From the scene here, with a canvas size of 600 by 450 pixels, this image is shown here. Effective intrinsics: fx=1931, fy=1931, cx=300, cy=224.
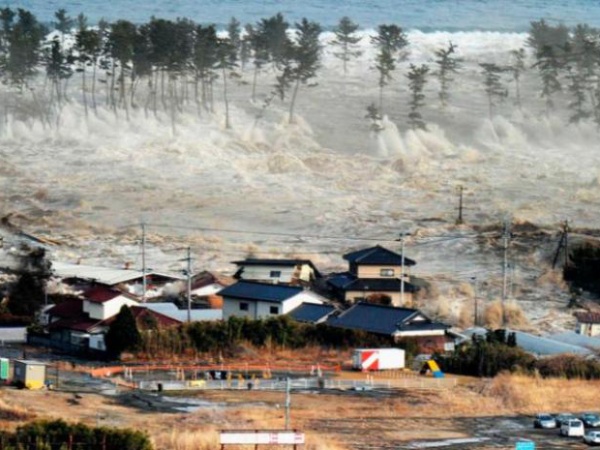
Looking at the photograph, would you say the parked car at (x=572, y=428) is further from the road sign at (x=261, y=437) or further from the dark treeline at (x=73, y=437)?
the dark treeline at (x=73, y=437)

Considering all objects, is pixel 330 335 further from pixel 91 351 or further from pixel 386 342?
pixel 91 351

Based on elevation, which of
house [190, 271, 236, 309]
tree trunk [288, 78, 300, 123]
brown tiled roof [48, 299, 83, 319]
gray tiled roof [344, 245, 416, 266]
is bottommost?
brown tiled roof [48, 299, 83, 319]

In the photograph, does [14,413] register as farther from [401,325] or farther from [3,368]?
[401,325]

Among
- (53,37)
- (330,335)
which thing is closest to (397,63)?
(53,37)

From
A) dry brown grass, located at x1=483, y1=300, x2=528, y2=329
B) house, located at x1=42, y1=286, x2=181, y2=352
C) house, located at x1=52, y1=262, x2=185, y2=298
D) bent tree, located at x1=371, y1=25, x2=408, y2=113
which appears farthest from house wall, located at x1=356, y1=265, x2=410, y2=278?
bent tree, located at x1=371, y1=25, x2=408, y2=113

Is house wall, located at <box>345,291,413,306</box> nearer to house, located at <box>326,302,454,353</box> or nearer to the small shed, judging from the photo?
house, located at <box>326,302,454,353</box>

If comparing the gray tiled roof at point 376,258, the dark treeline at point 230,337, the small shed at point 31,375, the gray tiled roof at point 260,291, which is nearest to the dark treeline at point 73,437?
A: the small shed at point 31,375

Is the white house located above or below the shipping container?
above
